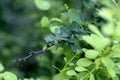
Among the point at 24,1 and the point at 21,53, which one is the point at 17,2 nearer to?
the point at 24,1

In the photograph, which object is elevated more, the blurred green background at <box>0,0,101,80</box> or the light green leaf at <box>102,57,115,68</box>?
the blurred green background at <box>0,0,101,80</box>

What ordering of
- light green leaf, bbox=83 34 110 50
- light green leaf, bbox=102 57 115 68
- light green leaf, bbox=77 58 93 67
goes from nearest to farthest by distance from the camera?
1. light green leaf, bbox=83 34 110 50
2. light green leaf, bbox=102 57 115 68
3. light green leaf, bbox=77 58 93 67

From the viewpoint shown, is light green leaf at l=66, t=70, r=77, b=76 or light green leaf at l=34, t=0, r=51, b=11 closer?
light green leaf at l=66, t=70, r=77, b=76

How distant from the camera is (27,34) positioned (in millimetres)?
2562

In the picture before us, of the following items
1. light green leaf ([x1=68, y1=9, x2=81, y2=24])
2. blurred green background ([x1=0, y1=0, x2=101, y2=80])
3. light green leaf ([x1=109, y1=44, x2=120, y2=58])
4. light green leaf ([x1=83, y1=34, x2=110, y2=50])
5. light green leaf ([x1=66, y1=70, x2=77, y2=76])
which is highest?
Answer: blurred green background ([x1=0, y1=0, x2=101, y2=80])

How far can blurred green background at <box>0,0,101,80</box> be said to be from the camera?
1.88 m

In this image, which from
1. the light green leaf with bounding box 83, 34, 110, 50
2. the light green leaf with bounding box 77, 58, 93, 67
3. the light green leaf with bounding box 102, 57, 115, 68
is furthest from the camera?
the light green leaf with bounding box 77, 58, 93, 67

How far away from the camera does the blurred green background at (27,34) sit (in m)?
1.88

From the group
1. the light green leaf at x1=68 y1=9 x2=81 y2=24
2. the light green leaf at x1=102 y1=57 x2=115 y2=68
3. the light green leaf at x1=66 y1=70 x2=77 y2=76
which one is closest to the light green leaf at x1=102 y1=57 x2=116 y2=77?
the light green leaf at x1=102 y1=57 x2=115 y2=68

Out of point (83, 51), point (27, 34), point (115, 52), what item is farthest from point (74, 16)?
point (27, 34)

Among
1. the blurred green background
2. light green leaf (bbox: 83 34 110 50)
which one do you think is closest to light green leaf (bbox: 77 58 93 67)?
light green leaf (bbox: 83 34 110 50)

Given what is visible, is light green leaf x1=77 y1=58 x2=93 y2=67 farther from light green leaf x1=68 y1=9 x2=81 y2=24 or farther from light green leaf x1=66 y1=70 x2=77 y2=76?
light green leaf x1=68 y1=9 x2=81 y2=24

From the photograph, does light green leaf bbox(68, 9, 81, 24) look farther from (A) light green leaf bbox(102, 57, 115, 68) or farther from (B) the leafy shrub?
(A) light green leaf bbox(102, 57, 115, 68)

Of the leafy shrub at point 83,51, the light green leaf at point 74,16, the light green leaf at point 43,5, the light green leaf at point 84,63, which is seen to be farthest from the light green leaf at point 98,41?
the light green leaf at point 43,5
